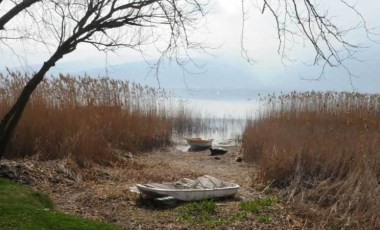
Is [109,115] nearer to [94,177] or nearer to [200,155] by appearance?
[200,155]

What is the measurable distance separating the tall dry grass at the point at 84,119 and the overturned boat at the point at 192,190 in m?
2.40

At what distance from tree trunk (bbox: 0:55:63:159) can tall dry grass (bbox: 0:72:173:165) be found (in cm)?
222

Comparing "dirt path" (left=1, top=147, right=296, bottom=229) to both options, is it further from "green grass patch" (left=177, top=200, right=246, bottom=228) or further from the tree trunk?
the tree trunk

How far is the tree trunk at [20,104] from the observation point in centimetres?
570

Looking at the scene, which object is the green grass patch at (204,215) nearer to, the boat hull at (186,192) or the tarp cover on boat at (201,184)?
the boat hull at (186,192)

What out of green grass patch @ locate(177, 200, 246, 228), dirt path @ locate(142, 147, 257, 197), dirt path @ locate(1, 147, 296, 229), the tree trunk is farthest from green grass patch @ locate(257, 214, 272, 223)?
the tree trunk

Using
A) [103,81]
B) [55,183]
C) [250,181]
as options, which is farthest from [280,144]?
[103,81]

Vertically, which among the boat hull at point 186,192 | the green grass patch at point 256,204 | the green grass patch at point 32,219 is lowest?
the green grass patch at point 256,204

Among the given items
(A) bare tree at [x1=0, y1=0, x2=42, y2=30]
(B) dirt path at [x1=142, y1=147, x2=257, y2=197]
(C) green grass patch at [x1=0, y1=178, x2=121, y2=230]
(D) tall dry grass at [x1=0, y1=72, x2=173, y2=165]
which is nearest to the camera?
(C) green grass patch at [x1=0, y1=178, x2=121, y2=230]

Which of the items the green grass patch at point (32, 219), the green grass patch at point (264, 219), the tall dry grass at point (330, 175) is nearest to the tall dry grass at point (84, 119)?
the tall dry grass at point (330, 175)

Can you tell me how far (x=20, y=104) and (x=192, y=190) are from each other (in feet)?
7.79

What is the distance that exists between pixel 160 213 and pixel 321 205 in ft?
6.77

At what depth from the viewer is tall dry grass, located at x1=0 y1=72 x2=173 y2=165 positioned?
856 cm

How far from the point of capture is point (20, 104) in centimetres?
586
